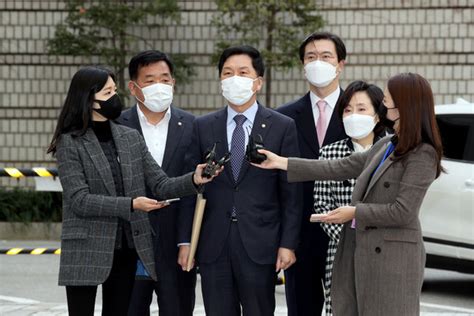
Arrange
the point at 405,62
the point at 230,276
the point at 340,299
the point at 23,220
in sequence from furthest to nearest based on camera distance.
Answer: the point at 405,62, the point at 23,220, the point at 230,276, the point at 340,299

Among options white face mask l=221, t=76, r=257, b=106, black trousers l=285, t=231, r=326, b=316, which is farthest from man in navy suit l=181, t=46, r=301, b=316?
black trousers l=285, t=231, r=326, b=316

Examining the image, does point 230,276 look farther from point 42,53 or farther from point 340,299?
point 42,53

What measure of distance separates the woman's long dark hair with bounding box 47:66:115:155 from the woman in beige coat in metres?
1.41

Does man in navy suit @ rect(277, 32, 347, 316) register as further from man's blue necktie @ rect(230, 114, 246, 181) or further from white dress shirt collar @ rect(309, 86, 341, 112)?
man's blue necktie @ rect(230, 114, 246, 181)

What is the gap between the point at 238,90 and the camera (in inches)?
276

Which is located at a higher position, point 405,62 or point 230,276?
point 405,62

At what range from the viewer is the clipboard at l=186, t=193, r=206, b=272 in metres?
6.79

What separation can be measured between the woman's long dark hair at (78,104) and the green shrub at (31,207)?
1058cm

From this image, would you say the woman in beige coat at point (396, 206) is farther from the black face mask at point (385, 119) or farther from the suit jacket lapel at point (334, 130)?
the suit jacket lapel at point (334, 130)

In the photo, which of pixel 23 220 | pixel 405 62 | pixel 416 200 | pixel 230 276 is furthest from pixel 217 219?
pixel 405 62

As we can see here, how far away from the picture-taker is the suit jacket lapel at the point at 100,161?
6484 mm

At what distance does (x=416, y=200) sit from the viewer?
597 centimetres

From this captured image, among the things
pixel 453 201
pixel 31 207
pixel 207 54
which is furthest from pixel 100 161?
pixel 207 54

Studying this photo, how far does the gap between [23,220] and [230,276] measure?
10521mm
